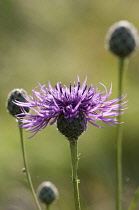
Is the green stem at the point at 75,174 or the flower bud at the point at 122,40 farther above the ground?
the flower bud at the point at 122,40

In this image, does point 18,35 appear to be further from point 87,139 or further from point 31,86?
point 87,139

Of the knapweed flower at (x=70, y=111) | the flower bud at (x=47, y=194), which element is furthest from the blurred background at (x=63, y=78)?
the knapweed flower at (x=70, y=111)

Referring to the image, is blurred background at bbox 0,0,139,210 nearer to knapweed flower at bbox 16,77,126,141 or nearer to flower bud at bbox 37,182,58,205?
flower bud at bbox 37,182,58,205

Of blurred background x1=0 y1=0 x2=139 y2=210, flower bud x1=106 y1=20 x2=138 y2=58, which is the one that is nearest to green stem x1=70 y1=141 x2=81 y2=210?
flower bud x1=106 y1=20 x2=138 y2=58

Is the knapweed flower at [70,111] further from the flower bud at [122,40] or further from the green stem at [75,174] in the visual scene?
the flower bud at [122,40]

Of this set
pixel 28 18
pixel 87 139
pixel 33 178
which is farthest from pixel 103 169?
pixel 28 18

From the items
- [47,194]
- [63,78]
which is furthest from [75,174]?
[63,78]
